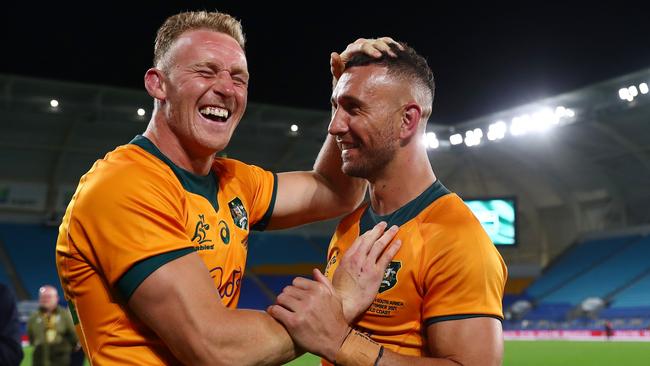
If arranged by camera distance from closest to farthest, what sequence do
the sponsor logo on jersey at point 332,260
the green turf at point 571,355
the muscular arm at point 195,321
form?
the muscular arm at point 195,321, the sponsor logo on jersey at point 332,260, the green turf at point 571,355

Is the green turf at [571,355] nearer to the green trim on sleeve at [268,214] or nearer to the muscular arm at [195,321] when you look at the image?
the green trim on sleeve at [268,214]

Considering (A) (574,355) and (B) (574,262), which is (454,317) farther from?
(B) (574,262)

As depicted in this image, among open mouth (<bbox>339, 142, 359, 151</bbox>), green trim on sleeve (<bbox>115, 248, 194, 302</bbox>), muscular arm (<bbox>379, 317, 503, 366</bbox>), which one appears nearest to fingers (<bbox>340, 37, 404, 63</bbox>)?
open mouth (<bbox>339, 142, 359, 151</bbox>)

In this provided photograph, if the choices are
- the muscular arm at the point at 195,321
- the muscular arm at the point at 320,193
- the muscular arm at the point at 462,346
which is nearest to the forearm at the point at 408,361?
the muscular arm at the point at 462,346

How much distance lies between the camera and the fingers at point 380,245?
9.45ft

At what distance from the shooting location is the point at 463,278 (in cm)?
278

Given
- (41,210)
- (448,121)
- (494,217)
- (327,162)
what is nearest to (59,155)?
(41,210)

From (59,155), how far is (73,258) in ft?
92.4

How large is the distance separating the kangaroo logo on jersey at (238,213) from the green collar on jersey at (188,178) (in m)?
0.11

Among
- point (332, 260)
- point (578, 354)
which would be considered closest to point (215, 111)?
point (332, 260)

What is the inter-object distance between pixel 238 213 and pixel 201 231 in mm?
380

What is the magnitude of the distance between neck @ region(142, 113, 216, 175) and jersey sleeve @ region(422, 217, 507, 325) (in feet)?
3.65

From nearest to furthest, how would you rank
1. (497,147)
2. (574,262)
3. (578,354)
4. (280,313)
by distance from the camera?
1. (280,313)
2. (578,354)
3. (497,147)
4. (574,262)

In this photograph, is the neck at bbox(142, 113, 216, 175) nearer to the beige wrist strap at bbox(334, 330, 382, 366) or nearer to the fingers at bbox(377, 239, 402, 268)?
the fingers at bbox(377, 239, 402, 268)
